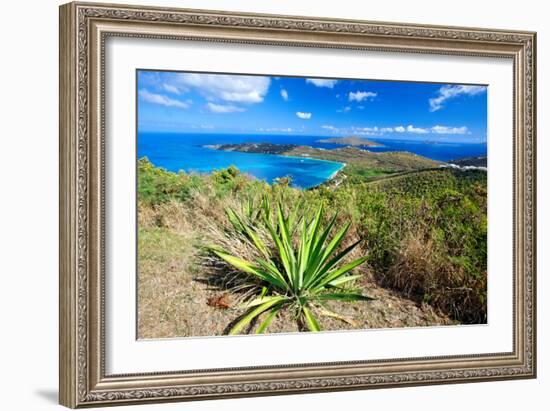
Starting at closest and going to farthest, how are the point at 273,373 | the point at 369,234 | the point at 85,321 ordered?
1. the point at 85,321
2. the point at 273,373
3. the point at 369,234

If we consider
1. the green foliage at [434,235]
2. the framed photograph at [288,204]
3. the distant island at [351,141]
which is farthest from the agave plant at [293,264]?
the distant island at [351,141]

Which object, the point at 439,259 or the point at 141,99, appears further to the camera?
the point at 439,259

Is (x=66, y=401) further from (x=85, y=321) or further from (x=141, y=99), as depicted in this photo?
(x=141, y=99)

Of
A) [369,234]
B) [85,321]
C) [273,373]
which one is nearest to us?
[85,321]

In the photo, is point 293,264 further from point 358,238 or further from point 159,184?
point 159,184

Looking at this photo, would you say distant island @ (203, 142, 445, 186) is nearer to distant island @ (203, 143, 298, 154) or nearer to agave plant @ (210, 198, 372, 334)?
distant island @ (203, 143, 298, 154)

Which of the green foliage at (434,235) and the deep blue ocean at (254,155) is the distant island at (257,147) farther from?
the green foliage at (434,235)

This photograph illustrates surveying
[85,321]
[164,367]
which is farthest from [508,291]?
[85,321]
